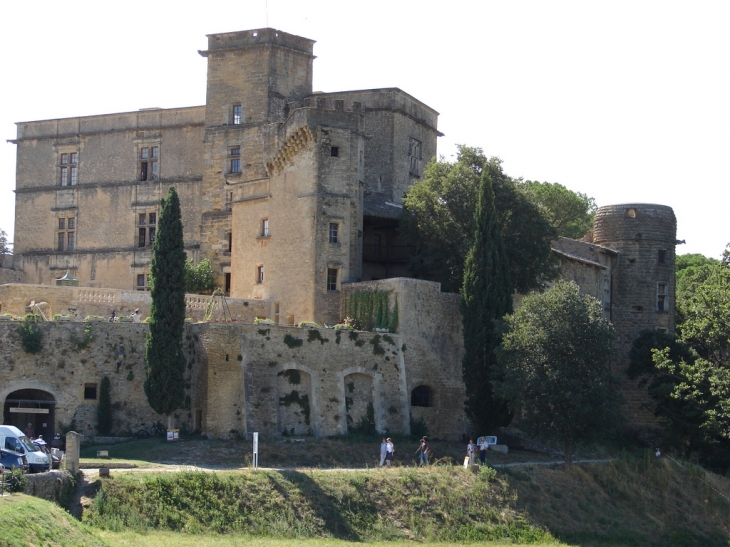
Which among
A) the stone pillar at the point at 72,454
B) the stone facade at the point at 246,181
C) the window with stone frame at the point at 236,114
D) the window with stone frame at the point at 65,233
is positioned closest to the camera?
the stone pillar at the point at 72,454

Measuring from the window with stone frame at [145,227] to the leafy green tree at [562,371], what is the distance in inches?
999

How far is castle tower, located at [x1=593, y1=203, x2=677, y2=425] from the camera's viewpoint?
59.6 m

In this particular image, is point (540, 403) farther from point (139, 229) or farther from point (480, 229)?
point (139, 229)

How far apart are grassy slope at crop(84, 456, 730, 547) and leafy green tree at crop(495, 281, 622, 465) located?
1.87m

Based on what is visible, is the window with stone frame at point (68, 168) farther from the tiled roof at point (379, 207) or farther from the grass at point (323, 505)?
the grass at point (323, 505)

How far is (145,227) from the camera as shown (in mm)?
61938

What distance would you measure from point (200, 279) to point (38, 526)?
1255 inches

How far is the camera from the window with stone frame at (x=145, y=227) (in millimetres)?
61688

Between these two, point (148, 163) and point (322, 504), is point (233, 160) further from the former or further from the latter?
point (322, 504)

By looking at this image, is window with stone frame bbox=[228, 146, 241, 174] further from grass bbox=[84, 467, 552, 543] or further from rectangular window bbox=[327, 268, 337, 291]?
grass bbox=[84, 467, 552, 543]

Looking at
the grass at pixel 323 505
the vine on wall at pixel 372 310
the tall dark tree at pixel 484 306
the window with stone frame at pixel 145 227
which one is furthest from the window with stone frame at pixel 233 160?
the grass at pixel 323 505

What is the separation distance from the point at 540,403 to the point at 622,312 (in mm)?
20050

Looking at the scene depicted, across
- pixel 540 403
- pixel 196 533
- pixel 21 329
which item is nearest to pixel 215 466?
pixel 196 533

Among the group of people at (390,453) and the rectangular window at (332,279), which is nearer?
the group of people at (390,453)
